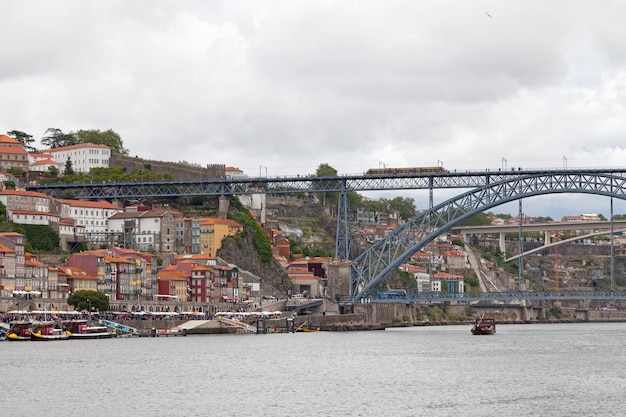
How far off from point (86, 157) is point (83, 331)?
5726 cm

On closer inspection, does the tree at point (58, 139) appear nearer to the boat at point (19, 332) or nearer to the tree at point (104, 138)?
the tree at point (104, 138)

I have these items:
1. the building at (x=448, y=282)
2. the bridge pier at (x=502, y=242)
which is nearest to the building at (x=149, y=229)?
the building at (x=448, y=282)

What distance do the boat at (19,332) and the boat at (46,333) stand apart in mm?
488

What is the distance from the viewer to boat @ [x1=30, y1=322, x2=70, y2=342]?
8119 centimetres

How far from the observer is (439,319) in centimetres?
14238

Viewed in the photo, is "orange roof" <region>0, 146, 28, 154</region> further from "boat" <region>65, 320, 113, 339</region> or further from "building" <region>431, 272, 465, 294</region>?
"boat" <region>65, 320, 113, 339</region>

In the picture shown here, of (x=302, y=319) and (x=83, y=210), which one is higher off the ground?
(x=83, y=210)

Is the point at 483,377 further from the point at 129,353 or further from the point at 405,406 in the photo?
the point at 129,353

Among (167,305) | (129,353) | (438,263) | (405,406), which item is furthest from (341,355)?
(438,263)

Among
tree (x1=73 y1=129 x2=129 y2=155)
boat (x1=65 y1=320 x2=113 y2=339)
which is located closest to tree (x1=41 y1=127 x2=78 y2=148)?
tree (x1=73 y1=129 x2=129 y2=155)

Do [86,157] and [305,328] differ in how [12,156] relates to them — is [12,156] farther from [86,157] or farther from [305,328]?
[305,328]

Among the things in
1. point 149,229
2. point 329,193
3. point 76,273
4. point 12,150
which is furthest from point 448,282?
point 76,273

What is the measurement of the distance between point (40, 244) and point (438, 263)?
73.3 meters

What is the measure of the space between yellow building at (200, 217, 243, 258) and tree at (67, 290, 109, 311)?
28.5 meters
